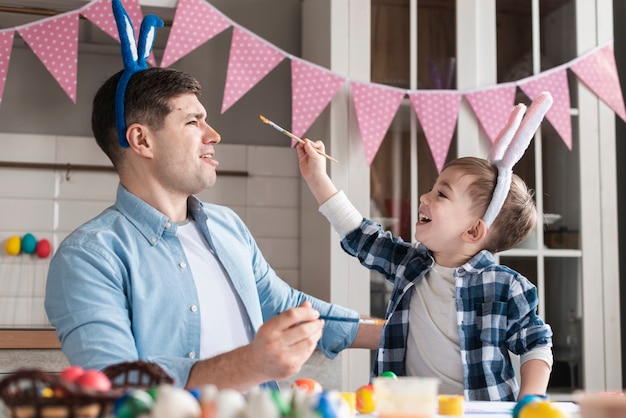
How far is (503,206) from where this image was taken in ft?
6.16

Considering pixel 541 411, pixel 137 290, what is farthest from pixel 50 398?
pixel 137 290

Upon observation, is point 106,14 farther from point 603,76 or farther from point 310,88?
point 603,76

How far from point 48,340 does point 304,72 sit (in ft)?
3.91

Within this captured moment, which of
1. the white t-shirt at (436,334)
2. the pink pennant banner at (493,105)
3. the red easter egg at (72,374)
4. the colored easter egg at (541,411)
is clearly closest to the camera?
the red easter egg at (72,374)

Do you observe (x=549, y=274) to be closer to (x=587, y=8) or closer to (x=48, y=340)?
(x=587, y=8)

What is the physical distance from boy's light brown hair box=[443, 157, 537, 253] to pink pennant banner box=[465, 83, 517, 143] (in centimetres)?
101

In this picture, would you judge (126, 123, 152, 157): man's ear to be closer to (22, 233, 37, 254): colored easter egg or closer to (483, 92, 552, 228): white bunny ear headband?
(483, 92, 552, 228): white bunny ear headband

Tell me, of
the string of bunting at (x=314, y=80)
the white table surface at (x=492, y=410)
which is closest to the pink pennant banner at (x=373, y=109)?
the string of bunting at (x=314, y=80)

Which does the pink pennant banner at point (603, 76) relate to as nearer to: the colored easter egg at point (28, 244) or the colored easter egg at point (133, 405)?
the colored easter egg at point (28, 244)

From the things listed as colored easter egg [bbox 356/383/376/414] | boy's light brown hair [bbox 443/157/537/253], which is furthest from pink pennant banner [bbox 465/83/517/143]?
colored easter egg [bbox 356/383/376/414]

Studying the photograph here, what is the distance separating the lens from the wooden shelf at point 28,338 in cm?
243

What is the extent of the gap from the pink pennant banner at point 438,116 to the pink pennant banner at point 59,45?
1.13m

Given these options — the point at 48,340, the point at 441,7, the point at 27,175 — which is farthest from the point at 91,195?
the point at 441,7

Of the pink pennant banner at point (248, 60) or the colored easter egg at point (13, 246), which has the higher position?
the pink pennant banner at point (248, 60)
